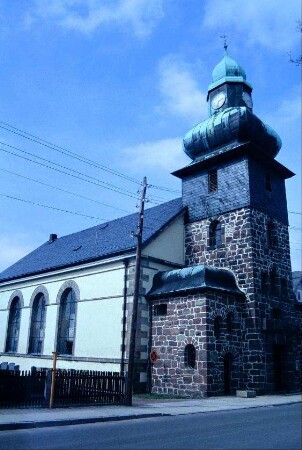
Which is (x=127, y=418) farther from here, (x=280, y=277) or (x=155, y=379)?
(x=280, y=277)

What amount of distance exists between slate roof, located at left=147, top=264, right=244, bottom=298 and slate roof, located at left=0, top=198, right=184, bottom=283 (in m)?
2.20

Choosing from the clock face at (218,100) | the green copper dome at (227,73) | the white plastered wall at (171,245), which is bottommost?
the white plastered wall at (171,245)

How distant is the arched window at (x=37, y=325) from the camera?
26434 millimetres

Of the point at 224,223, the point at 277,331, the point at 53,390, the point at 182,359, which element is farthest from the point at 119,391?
the point at 224,223

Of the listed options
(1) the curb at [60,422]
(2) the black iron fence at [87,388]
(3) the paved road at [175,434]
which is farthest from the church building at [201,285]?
(3) the paved road at [175,434]

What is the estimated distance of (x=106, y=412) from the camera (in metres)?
12.9

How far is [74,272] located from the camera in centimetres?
2495

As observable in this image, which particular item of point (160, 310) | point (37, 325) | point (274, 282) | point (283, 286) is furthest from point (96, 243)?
point (283, 286)

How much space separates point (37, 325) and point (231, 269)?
13519mm

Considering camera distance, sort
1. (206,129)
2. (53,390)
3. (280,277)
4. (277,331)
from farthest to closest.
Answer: (206,129)
(280,277)
(277,331)
(53,390)

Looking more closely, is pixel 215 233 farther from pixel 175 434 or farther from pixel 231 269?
pixel 175 434

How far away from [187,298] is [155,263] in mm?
3146

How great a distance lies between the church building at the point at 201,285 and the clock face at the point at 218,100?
9cm

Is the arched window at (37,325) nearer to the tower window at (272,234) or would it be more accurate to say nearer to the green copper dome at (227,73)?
the tower window at (272,234)
